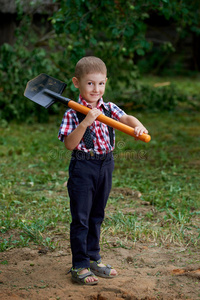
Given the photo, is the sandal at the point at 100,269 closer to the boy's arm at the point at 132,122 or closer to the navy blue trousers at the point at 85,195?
the navy blue trousers at the point at 85,195

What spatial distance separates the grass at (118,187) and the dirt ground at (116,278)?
0.15 metres

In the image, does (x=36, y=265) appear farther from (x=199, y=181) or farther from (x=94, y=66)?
(x=199, y=181)

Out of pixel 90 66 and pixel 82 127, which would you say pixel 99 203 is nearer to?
pixel 82 127

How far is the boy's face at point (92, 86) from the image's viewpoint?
8.15ft

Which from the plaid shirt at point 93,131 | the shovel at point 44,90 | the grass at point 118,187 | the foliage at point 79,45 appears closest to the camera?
the plaid shirt at point 93,131

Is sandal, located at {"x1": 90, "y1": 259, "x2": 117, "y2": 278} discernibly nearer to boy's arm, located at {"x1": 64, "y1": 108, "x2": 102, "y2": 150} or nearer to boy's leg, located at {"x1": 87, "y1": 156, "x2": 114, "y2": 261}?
boy's leg, located at {"x1": 87, "y1": 156, "x2": 114, "y2": 261}

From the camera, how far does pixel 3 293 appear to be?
243cm

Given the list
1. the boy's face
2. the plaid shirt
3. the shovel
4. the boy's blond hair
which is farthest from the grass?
the boy's blond hair

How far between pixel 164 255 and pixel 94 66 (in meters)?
1.38

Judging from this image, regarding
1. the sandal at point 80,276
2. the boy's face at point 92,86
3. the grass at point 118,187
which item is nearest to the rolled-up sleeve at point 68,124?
the boy's face at point 92,86

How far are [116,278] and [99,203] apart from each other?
1.51 ft

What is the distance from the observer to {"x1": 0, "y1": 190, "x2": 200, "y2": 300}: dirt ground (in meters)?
2.44

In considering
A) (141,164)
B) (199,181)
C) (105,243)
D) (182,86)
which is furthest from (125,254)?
(182,86)

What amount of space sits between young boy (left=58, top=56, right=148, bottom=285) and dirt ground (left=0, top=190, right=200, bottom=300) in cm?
15
